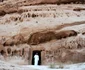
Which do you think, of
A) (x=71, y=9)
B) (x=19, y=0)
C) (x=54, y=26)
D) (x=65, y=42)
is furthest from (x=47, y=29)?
(x=19, y=0)

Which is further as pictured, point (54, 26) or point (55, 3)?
point (55, 3)

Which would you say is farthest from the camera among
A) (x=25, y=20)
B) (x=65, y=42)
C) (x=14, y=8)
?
(x=14, y=8)

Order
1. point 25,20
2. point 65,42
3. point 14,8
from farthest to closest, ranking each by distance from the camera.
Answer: point 14,8 < point 25,20 < point 65,42

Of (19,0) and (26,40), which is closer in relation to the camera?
(26,40)

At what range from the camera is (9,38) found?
12117 mm

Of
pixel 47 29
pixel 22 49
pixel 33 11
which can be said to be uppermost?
pixel 33 11

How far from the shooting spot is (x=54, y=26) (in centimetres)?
1195

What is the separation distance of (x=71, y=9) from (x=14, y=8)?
3.15 meters

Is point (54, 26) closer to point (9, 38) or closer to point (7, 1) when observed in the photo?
point (9, 38)

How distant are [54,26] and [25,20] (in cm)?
162

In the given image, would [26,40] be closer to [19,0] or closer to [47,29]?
[47,29]

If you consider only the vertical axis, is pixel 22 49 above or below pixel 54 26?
below

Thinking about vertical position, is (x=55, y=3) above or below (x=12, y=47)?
above

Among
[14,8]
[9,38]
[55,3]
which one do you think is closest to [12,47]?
[9,38]
